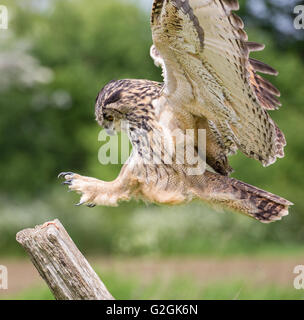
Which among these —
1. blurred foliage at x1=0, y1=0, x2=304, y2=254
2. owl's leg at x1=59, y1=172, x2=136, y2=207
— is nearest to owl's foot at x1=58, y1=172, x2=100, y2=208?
owl's leg at x1=59, y1=172, x2=136, y2=207

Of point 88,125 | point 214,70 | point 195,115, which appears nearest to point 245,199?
point 195,115

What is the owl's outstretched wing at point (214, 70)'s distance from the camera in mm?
2617

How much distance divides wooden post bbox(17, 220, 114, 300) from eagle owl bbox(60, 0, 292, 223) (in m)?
0.82

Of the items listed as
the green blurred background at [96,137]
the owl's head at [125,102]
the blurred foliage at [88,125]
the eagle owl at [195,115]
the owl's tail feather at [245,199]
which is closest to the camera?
the eagle owl at [195,115]

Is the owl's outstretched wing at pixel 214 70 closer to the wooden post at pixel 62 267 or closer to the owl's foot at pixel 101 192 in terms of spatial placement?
the owl's foot at pixel 101 192

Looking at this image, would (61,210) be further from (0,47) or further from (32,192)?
(0,47)

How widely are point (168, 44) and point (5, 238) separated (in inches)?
283

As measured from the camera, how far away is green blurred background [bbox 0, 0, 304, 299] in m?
8.44

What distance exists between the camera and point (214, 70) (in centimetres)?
287

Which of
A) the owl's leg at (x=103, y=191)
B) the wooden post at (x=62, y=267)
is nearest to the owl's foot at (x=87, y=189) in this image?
the owl's leg at (x=103, y=191)

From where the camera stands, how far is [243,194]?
10.8ft

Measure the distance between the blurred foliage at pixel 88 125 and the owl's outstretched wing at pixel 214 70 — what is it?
5.14 meters

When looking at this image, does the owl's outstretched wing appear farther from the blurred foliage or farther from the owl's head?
the blurred foliage

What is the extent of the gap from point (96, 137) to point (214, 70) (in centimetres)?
751
